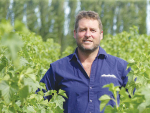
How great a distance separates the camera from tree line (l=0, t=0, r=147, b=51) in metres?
31.3

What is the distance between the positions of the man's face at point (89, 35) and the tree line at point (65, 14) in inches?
1086

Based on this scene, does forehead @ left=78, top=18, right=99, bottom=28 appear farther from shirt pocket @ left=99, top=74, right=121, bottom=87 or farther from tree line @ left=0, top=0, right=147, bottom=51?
tree line @ left=0, top=0, right=147, bottom=51

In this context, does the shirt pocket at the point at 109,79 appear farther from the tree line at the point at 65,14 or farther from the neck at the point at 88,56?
the tree line at the point at 65,14

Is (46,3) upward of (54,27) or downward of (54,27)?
upward

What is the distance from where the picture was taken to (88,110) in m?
2.48

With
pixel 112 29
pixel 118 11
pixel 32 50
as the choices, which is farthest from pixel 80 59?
pixel 118 11

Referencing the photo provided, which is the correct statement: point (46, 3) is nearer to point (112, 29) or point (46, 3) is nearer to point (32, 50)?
point (112, 29)

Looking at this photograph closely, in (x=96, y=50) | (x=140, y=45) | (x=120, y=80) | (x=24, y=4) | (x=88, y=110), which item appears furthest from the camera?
(x=24, y=4)

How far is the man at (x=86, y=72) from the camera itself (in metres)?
2.52

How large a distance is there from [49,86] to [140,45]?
3.90 m

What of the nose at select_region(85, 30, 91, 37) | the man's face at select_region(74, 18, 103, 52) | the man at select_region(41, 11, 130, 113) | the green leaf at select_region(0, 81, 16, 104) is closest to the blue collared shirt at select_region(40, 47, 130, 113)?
the man at select_region(41, 11, 130, 113)

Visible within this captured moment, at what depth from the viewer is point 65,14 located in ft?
115

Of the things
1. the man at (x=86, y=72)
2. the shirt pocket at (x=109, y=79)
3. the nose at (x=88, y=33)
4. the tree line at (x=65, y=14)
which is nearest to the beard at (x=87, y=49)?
the man at (x=86, y=72)

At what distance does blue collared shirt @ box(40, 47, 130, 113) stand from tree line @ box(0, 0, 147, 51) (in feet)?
90.6
